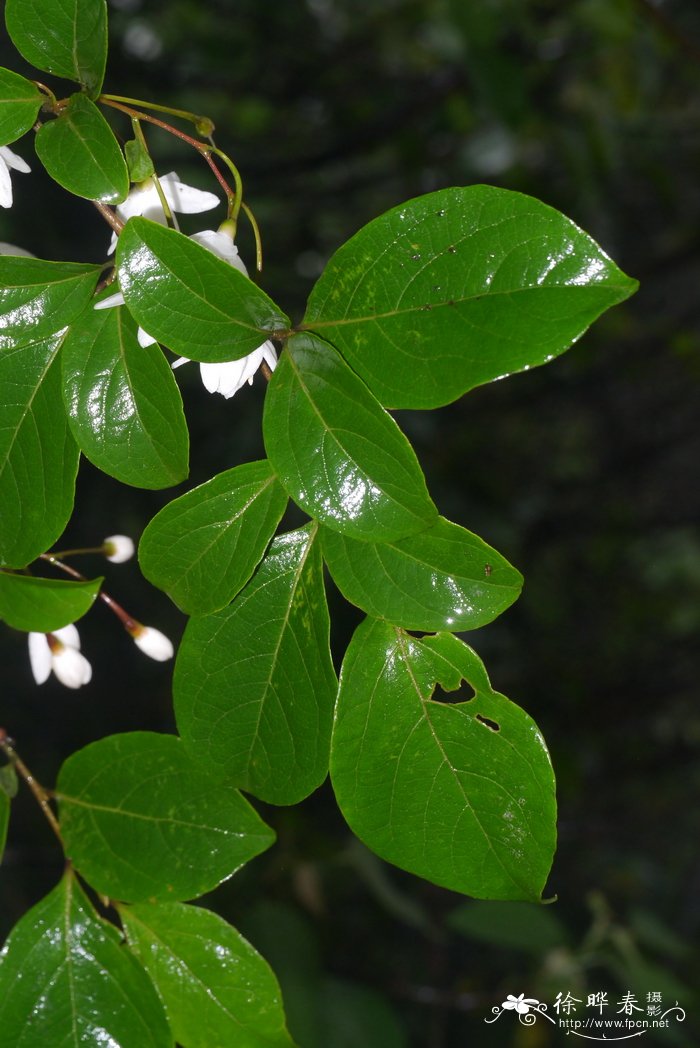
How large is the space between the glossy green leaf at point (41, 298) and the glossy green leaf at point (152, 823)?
300 millimetres

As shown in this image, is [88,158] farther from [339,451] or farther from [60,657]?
[60,657]

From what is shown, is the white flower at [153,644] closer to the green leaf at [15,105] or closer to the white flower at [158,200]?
the white flower at [158,200]

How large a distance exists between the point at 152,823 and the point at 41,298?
1.26 feet

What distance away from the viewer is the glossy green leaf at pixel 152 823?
2.28 ft

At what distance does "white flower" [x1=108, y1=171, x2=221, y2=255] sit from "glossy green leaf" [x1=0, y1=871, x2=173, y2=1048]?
0.50 meters

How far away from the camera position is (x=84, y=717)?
2.38 meters

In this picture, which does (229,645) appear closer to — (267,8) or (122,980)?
(122,980)

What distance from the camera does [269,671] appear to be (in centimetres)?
64

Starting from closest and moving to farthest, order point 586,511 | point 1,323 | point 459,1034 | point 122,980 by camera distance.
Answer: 1. point 1,323
2. point 122,980
3. point 459,1034
4. point 586,511

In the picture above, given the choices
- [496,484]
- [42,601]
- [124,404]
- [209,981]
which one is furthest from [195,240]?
[496,484]

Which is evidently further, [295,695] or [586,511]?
[586,511]

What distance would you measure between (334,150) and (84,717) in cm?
167

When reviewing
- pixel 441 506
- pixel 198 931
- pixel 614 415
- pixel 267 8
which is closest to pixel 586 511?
pixel 614 415

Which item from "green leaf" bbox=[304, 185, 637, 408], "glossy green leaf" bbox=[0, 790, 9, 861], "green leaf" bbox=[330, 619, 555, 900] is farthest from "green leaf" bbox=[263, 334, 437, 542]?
"glossy green leaf" bbox=[0, 790, 9, 861]
